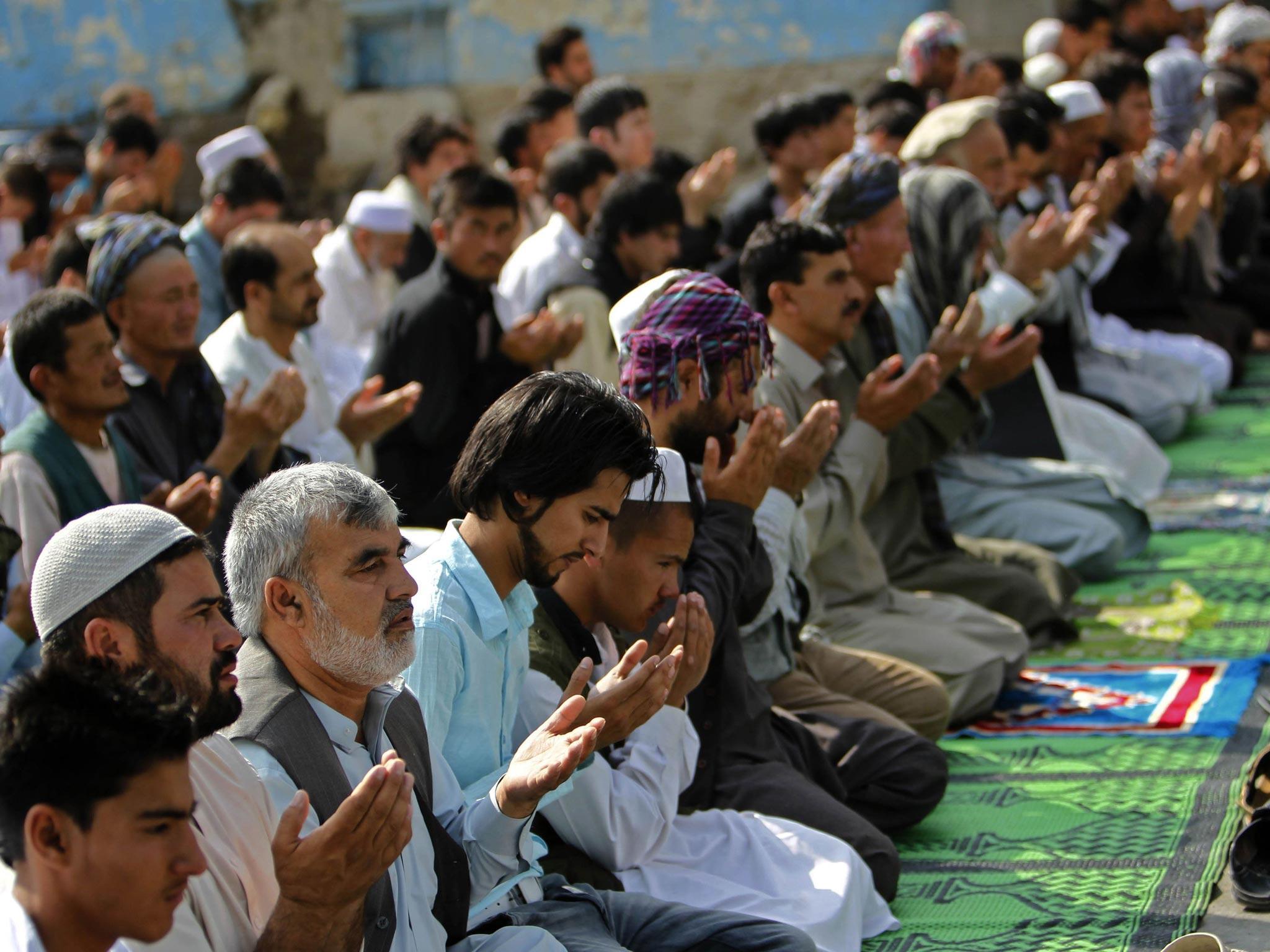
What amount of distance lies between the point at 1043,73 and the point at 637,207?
505 cm

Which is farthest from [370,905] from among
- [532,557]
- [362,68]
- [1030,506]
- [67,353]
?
[362,68]

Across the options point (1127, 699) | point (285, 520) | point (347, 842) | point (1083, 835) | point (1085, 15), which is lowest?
point (1127, 699)

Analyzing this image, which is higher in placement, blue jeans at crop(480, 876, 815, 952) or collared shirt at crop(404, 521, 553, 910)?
collared shirt at crop(404, 521, 553, 910)

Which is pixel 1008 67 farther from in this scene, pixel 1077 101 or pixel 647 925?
pixel 647 925

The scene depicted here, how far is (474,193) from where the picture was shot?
18.6 ft

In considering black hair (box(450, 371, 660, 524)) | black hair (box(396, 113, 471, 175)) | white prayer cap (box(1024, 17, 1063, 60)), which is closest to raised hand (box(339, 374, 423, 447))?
black hair (box(450, 371, 660, 524))

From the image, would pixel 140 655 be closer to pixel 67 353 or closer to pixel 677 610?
pixel 677 610

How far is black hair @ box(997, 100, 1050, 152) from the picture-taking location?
7.60 metres

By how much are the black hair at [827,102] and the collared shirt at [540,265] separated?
1.45 m

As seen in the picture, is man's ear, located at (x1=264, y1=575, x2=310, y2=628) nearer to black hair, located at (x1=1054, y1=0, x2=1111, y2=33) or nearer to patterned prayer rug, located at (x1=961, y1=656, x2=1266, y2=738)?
patterned prayer rug, located at (x1=961, y1=656, x2=1266, y2=738)

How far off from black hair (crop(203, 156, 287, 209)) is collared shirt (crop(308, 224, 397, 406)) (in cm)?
66

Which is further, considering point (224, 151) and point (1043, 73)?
point (1043, 73)

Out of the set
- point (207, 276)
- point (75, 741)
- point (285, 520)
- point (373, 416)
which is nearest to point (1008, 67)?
point (207, 276)

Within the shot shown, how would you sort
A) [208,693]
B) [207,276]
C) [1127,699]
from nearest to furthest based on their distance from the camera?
[208,693], [1127,699], [207,276]
